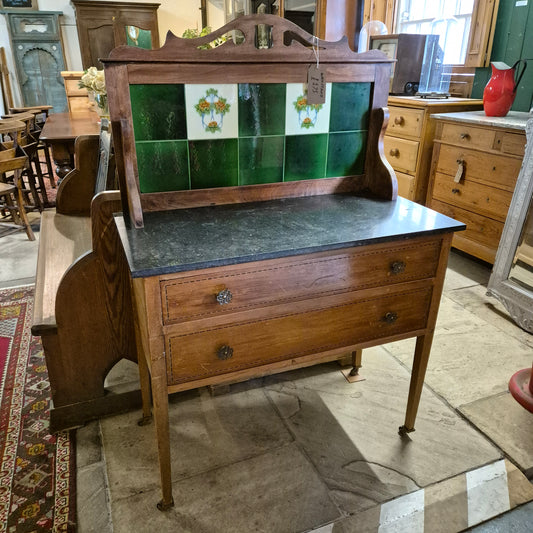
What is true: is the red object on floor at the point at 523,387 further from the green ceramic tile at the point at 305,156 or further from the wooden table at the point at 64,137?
the wooden table at the point at 64,137

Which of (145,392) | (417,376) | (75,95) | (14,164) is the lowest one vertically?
(145,392)

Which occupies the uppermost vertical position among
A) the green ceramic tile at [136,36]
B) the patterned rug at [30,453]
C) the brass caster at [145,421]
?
the green ceramic tile at [136,36]

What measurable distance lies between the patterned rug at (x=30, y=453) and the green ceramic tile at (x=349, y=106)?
1.50m

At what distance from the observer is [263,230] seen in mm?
1317

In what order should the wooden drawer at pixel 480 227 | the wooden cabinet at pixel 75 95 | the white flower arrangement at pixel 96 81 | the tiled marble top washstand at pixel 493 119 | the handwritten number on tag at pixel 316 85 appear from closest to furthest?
the handwritten number on tag at pixel 316 85
the tiled marble top washstand at pixel 493 119
the white flower arrangement at pixel 96 81
the wooden drawer at pixel 480 227
the wooden cabinet at pixel 75 95

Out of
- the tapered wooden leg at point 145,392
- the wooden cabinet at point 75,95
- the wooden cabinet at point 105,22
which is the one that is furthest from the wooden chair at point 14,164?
the wooden cabinet at point 105,22

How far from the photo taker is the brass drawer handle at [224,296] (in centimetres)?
117

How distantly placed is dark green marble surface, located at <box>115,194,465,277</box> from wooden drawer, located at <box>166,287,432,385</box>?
0.69ft

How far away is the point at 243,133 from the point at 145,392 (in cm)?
102

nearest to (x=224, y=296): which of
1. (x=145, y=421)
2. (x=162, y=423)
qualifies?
(x=162, y=423)

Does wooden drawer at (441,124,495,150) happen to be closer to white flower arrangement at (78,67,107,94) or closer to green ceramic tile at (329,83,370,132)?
green ceramic tile at (329,83,370,132)

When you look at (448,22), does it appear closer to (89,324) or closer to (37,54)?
(89,324)

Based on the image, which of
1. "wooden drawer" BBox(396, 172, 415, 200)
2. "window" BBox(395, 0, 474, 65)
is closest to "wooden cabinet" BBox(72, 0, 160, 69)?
"window" BBox(395, 0, 474, 65)

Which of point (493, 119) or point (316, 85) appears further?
point (493, 119)
